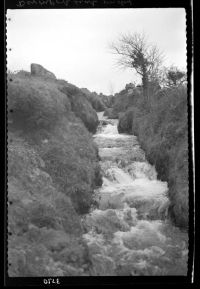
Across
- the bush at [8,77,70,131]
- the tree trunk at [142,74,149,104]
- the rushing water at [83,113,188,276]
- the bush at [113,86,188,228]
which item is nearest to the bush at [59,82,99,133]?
the bush at [8,77,70,131]

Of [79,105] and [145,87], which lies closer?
[79,105]

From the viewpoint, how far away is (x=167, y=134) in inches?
645

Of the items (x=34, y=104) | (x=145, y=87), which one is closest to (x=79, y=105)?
(x=145, y=87)

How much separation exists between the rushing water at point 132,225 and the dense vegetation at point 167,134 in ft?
1.29

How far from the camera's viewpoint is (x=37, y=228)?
10852 mm

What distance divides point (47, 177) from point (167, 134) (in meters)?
5.65

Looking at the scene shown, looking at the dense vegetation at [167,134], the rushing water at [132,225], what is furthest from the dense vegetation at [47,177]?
the dense vegetation at [167,134]

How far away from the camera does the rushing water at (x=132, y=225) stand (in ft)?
34.2

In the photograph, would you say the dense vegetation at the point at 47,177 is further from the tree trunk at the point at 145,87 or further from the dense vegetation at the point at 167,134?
the tree trunk at the point at 145,87

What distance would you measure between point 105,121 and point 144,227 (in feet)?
40.6

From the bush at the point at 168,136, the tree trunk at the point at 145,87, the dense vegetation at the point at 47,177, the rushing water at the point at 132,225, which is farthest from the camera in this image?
the tree trunk at the point at 145,87

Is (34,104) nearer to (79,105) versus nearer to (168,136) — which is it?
(79,105)
